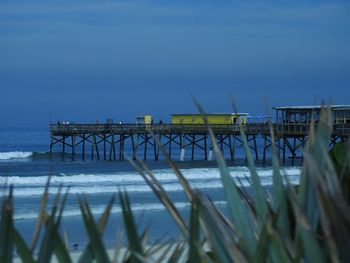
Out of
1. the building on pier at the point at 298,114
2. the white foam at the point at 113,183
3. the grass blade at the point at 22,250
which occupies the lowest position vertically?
the white foam at the point at 113,183

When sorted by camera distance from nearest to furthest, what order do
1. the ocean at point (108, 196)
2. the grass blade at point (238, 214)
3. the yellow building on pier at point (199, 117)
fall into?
the grass blade at point (238, 214) < the ocean at point (108, 196) < the yellow building on pier at point (199, 117)

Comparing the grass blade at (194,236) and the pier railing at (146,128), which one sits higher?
the grass blade at (194,236)

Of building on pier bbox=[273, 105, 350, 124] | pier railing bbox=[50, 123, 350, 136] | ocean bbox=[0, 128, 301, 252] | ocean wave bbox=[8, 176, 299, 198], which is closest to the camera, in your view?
ocean bbox=[0, 128, 301, 252]

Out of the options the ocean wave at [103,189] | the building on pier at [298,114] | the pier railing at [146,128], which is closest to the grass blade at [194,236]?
the ocean wave at [103,189]

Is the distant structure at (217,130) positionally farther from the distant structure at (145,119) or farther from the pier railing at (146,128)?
the distant structure at (145,119)

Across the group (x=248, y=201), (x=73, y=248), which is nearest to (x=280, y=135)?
(x=73, y=248)

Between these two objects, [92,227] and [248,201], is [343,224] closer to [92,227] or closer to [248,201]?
[92,227]

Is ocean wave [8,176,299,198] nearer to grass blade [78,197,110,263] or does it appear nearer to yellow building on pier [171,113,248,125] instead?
grass blade [78,197,110,263]

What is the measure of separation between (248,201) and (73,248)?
10.4 metres

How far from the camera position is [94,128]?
169 feet

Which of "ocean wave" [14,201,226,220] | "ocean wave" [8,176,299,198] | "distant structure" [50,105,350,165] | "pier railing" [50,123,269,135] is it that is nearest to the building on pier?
"distant structure" [50,105,350,165]

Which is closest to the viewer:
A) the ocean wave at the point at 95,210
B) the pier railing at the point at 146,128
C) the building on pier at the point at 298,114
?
the ocean wave at the point at 95,210

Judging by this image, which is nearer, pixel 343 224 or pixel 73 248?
pixel 343 224

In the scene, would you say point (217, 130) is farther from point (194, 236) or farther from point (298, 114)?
point (194, 236)
